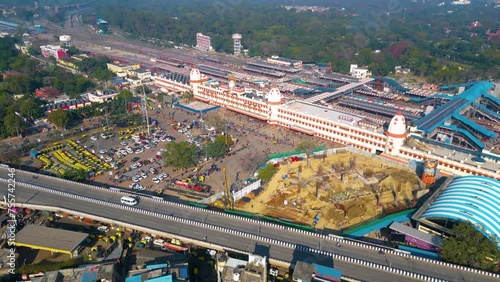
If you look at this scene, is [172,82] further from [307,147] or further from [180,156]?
[307,147]

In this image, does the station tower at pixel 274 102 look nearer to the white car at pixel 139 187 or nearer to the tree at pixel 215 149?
the tree at pixel 215 149

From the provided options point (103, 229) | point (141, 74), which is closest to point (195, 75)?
point (141, 74)

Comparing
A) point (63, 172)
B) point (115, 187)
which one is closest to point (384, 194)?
point (115, 187)

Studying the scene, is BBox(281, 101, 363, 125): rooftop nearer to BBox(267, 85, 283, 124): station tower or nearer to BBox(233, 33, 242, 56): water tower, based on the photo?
BBox(267, 85, 283, 124): station tower

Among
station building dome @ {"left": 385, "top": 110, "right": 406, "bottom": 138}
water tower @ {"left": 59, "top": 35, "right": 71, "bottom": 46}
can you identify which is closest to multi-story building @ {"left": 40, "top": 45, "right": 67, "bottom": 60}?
water tower @ {"left": 59, "top": 35, "right": 71, "bottom": 46}

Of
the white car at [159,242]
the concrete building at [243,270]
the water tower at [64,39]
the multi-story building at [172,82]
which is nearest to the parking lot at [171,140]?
the multi-story building at [172,82]
